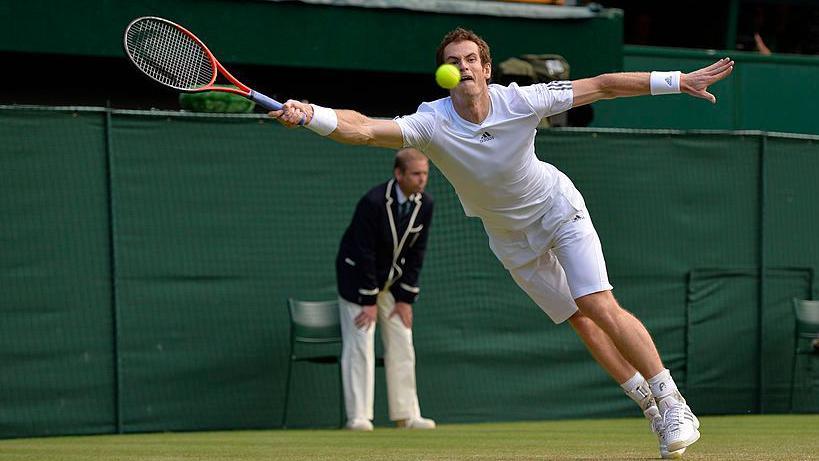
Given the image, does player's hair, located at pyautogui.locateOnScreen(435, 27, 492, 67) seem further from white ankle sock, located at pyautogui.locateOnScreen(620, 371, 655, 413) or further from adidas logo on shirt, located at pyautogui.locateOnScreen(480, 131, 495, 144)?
white ankle sock, located at pyautogui.locateOnScreen(620, 371, 655, 413)

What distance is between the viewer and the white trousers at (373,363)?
1055 centimetres

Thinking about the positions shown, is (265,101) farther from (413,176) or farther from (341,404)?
(341,404)

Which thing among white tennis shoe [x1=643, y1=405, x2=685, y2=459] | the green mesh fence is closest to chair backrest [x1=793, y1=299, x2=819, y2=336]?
the green mesh fence

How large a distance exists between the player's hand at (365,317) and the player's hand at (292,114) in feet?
14.5

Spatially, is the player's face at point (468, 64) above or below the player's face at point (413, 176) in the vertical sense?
above

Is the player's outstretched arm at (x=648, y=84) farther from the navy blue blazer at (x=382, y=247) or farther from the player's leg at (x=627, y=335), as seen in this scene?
the navy blue blazer at (x=382, y=247)

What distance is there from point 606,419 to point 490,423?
3.60ft

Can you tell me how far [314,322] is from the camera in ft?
35.9

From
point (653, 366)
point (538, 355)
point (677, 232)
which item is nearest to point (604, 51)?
point (677, 232)

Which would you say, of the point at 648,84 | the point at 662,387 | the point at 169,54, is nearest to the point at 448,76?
the point at 648,84

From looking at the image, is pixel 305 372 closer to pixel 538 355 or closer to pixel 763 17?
pixel 538 355

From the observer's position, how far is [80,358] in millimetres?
10250

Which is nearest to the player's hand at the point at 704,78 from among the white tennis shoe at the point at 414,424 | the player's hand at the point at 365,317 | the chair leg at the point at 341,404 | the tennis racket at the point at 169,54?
the tennis racket at the point at 169,54

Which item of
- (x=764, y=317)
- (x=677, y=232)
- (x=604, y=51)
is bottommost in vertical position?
(x=764, y=317)
